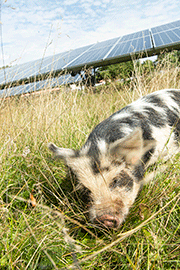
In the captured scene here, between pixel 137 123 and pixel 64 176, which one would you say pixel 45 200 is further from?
pixel 137 123

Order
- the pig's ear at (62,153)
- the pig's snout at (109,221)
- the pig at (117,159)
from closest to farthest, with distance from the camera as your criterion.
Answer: the pig's snout at (109,221) → the pig at (117,159) → the pig's ear at (62,153)

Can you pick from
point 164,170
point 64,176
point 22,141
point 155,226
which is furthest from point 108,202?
point 22,141

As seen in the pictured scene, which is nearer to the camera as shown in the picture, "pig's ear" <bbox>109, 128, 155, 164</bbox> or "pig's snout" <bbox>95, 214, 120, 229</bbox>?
"pig's snout" <bbox>95, 214, 120, 229</bbox>

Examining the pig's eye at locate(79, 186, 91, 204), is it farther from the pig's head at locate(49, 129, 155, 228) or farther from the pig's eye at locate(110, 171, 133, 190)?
the pig's eye at locate(110, 171, 133, 190)

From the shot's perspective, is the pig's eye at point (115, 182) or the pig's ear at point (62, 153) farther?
the pig's ear at point (62, 153)

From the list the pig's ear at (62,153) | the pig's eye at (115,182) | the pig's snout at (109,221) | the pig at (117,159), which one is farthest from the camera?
the pig's ear at (62,153)

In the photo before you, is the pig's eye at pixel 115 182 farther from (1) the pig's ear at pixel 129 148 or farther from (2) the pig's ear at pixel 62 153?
(2) the pig's ear at pixel 62 153

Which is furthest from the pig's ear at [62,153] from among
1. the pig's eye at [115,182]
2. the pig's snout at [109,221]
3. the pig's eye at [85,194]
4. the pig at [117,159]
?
the pig's snout at [109,221]

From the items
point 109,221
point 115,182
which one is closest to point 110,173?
point 115,182

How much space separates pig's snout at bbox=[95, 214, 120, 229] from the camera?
1894 millimetres

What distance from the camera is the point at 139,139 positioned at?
2.20 meters

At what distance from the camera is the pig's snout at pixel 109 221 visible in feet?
6.21

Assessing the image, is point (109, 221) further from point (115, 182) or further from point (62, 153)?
point (62, 153)

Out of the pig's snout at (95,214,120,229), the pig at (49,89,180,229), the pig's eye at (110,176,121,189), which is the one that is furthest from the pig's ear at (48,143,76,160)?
the pig's snout at (95,214,120,229)
